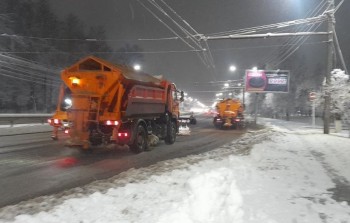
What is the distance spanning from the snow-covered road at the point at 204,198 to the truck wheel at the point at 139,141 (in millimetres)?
4189

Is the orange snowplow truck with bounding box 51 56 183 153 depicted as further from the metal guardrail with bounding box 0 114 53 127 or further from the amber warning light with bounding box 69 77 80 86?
the metal guardrail with bounding box 0 114 53 127

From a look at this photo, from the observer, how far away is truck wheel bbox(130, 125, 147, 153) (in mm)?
16422

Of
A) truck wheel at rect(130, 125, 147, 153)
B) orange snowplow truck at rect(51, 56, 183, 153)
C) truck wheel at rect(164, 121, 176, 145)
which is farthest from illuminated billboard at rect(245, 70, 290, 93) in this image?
orange snowplow truck at rect(51, 56, 183, 153)

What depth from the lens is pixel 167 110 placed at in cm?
2108

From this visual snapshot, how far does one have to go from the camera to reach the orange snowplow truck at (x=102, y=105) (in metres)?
14.8

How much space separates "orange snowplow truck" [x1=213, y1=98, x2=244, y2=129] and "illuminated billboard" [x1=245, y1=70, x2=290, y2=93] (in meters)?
13.6

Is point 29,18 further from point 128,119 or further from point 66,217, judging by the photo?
point 66,217

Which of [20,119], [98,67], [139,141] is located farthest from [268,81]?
Answer: [98,67]

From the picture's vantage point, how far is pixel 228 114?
136ft

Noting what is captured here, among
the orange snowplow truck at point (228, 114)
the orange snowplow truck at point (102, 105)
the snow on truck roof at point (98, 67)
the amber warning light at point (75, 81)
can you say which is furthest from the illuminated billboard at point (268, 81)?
the amber warning light at point (75, 81)

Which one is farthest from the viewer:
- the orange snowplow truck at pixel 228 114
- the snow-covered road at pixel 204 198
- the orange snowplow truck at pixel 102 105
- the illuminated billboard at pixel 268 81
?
the illuminated billboard at pixel 268 81

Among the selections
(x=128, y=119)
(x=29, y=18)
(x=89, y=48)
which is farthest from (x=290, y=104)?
(x=128, y=119)

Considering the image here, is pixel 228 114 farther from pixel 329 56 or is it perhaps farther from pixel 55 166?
pixel 55 166

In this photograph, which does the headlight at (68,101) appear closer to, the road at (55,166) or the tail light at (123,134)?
the road at (55,166)
